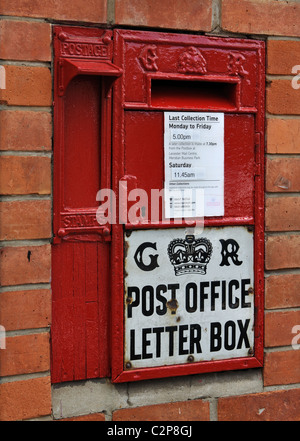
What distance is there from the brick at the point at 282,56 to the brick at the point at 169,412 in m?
1.46

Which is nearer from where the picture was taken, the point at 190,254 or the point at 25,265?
the point at 25,265

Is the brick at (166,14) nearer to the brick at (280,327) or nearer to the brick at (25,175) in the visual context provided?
the brick at (25,175)

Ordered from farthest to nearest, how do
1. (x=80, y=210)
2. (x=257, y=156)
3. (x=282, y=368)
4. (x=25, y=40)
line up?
(x=282, y=368) < (x=257, y=156) < (x=80, y=210) < (x=25, y=40)

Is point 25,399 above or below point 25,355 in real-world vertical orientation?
below

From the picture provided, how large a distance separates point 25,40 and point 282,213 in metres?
1.27

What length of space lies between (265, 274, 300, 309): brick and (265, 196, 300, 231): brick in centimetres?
22

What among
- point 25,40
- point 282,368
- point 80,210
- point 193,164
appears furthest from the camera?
point 282,368

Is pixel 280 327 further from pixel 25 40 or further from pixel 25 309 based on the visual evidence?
pixel 25 40

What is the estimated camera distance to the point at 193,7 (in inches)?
95.0

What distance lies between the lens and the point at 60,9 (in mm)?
2225

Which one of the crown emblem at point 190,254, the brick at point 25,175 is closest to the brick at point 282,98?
the crown emblem at point 190,254

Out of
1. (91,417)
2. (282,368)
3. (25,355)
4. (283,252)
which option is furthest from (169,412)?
(283,252)

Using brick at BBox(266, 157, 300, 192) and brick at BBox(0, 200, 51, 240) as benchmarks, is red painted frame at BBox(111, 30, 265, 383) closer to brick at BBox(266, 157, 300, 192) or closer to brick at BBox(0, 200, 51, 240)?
brick at BBox(266, 157, 300, 192)

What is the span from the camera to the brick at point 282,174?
8.36 ft
